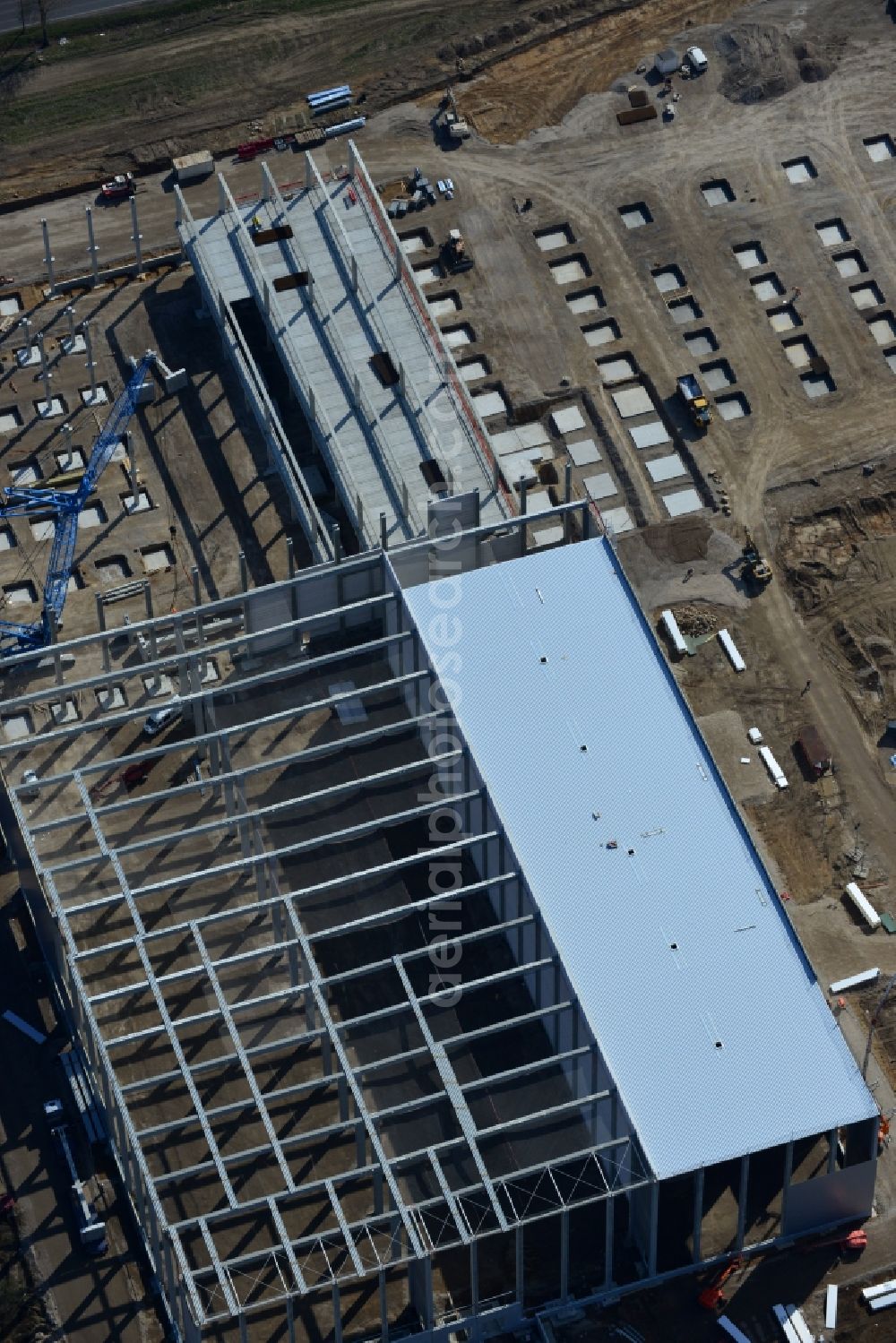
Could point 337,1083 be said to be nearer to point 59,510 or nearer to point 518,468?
point 59,510

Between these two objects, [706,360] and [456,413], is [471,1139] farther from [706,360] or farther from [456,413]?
[706,360]

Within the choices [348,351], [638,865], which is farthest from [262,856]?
[348,351]

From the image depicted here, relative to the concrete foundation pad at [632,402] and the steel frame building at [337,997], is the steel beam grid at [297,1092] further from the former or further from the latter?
the concrete foundation pad at [632,402]

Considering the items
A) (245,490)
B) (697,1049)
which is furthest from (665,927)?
(245,490)

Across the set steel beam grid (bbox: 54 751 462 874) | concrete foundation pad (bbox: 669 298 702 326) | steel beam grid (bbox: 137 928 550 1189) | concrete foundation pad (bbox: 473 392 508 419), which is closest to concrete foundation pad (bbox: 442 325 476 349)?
concrete foundation pad (bbox: 473 392 508 419)

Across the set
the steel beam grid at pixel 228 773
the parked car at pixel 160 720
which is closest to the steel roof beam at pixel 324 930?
the steel beam grid at pixel 228 773

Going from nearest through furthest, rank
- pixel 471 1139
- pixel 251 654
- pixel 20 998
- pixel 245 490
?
pixel 471 1139 < pixel 20 998 < pixel 251 654 < pixel 245 490

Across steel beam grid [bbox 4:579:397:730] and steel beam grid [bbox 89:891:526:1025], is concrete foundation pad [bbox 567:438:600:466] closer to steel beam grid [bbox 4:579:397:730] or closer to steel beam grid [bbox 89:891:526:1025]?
steel beam grid [bbox 4:579:397:730]
